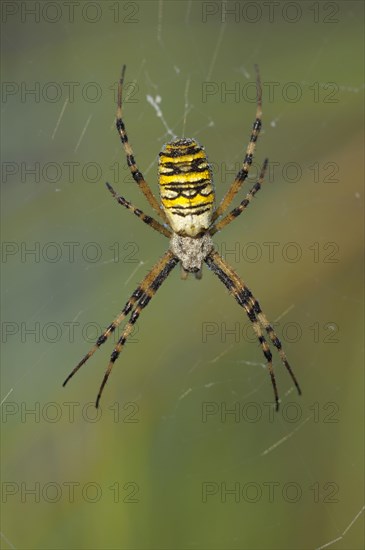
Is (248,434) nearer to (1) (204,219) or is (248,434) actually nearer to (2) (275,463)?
(2) (275,463)

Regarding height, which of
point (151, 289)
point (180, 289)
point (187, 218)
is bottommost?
point (180, 289)

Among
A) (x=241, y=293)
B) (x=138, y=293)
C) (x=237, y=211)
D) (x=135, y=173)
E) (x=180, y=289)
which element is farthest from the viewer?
(x=180, y=289)

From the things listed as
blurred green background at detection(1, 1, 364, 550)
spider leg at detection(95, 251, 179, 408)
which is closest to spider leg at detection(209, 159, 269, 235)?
spider leg at detection(95, 251, 179, 408)

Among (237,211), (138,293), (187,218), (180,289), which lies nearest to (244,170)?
(237,211)

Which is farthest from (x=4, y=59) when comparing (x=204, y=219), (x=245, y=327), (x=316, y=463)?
(x=316, y=463)

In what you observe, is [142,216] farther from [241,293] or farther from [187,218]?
[241,293]

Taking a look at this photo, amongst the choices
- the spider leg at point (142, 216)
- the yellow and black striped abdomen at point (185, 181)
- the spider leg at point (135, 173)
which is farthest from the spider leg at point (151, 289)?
the yellow and black striped abdomen at point (185, 181)
